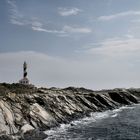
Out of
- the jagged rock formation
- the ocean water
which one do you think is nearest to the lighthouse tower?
the jagged rock formation

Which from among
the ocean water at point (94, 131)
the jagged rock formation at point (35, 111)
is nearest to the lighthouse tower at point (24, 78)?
the jagged rock formation at point (35, 111)

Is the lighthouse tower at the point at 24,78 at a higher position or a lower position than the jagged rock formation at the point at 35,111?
higher

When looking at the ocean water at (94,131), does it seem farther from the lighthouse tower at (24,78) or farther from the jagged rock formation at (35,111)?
the lighthouse tower at (24,78)

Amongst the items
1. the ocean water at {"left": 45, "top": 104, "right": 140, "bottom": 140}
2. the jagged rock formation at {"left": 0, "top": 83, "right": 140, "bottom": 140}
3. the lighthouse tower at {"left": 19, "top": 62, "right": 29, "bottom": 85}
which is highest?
the lighthouse tower at {"left": 19, "top": 62, "right": 29, "bottom": 85}

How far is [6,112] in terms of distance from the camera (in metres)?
56.7

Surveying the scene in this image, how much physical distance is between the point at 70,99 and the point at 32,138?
40.9 meters

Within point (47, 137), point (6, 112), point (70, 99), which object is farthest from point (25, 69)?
point (47, 137)

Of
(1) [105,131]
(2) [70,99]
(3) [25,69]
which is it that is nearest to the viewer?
(1) [105,131]

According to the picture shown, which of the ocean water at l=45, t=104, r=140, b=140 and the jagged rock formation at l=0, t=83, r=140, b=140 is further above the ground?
the jagged rock formation at l=0, t=83, r=140, b=140

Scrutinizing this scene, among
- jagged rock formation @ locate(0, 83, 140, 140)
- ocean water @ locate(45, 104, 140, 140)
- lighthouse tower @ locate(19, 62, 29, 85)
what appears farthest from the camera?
lighthouse tower @ locate(19, 62, 29, 85)

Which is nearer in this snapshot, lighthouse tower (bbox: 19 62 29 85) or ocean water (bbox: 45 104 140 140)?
ocean water (bbox: 45 104 140 140)

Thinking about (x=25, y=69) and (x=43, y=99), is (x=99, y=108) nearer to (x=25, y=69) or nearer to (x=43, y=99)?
(x=43, y=99)

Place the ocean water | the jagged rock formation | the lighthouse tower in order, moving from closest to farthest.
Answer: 1. the ocean water
2. the jagged rock formation
3. the lighthouse tower

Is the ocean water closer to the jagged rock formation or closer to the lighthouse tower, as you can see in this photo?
the jagged rock formation
